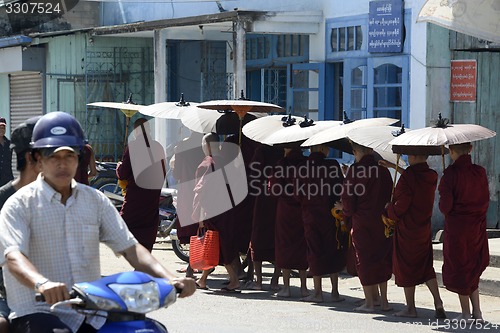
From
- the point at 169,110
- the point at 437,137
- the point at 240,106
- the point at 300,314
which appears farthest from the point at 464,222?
Result: the point at 169,110

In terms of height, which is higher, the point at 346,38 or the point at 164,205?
the point at 346,38

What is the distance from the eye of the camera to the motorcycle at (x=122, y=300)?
4.14m

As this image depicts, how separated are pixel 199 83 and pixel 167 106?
8034mm

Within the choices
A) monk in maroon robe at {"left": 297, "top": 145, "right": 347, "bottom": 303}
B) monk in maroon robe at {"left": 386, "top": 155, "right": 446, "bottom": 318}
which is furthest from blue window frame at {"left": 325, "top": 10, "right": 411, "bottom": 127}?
monk in maroon robe at {"left": 386, "top": 155, "right": 446, "bottom": 318}

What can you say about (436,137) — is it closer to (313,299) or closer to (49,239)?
(313,299)

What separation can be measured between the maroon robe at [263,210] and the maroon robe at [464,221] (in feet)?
9.05

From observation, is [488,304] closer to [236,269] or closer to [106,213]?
[236,269]

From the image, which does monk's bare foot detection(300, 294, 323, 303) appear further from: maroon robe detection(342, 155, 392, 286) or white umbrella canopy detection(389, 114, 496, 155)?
white umbrella canopy detection(389, 114, 496, 155)

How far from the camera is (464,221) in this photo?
30.4 ft

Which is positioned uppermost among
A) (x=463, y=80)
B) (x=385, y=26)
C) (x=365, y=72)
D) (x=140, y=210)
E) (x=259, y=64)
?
(x=385, y=26)

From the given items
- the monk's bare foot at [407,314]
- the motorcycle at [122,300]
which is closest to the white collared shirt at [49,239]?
the motorcycle at [122,300]

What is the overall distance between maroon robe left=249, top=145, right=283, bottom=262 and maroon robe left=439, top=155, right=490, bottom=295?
9.05 ft

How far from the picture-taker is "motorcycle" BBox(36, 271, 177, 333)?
414cm

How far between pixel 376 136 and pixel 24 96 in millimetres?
16411
